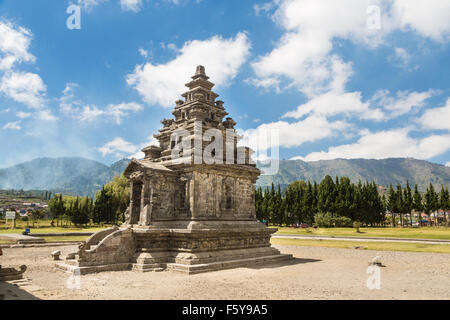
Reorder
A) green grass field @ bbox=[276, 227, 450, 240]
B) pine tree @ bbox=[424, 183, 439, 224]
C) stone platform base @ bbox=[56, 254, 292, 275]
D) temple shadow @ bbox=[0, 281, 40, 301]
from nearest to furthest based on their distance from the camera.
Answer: temple shadow @ bbox=[0, 281, 40, 301], stone platform base @ bbox=[56, 254, 292, 275], green grass field @ bbox=[276, 227, 450, 240], pine tree @ bbox=[424, 183, 439, 224]

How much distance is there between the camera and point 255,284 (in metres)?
12.4

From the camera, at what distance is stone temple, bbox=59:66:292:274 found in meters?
15.8

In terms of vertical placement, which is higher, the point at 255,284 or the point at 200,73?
the point at 200,73

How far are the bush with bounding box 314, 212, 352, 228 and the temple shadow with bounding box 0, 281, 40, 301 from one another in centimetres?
5277

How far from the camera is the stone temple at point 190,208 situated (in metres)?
15.8

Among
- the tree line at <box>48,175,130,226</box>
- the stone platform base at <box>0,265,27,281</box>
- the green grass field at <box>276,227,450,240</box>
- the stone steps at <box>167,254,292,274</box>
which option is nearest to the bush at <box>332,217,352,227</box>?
the green grass field at <box>276,227,450,240</box>

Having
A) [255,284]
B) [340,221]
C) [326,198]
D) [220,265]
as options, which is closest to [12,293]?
[255,284]

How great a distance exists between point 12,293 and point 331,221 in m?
54.2

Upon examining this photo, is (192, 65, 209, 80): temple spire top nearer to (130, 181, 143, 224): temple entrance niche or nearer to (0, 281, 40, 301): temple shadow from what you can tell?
(130, 181, 143, 224): temple entrance niche

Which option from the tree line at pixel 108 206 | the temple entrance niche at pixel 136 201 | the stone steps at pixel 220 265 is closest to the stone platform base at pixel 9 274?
the stone steps at pixel 220 265

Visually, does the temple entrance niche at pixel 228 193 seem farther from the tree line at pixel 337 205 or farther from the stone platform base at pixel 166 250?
the tree line at pixel 337 205

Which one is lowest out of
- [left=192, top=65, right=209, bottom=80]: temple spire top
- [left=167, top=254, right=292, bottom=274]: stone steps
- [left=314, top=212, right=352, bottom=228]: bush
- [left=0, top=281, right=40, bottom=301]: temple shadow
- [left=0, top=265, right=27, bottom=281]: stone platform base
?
[left=314, top=212, right=352, bottom=228]: bush

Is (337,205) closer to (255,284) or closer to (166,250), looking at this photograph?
(166,250)

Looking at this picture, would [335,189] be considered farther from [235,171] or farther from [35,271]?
[35,271]
